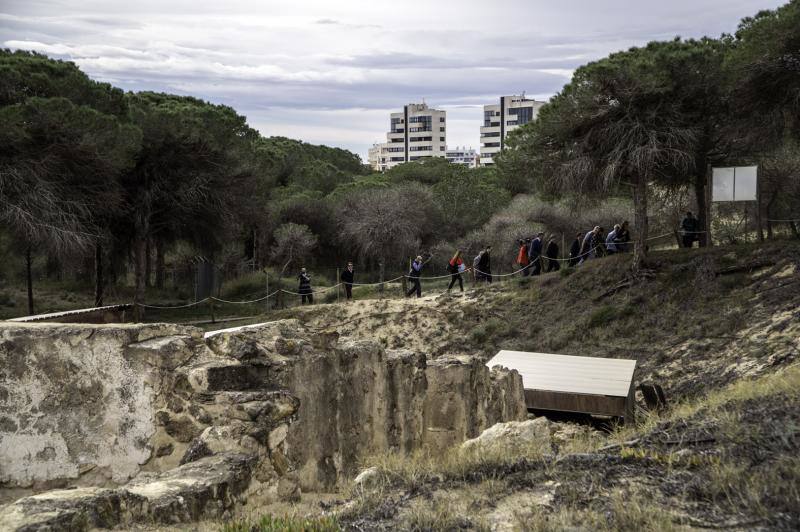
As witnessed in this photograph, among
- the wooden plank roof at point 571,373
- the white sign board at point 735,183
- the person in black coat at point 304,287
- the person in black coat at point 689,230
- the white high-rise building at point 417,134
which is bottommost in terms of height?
the wooden plank roof at point 571,373

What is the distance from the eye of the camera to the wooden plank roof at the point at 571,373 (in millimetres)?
11633

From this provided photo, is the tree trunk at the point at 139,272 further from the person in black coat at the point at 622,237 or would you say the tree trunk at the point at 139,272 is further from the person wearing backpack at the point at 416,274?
the person in black coat at the point at 622,237

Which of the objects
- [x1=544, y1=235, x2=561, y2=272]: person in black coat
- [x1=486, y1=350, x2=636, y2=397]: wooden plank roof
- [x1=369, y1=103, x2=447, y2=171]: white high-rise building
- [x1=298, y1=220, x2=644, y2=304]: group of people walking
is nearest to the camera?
[x1=486, y1=350, x2=636, y2=397]: wooden plank roof

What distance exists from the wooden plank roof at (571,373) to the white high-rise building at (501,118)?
98.2 meters

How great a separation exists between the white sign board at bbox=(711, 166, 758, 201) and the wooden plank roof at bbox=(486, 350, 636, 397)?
226 inches

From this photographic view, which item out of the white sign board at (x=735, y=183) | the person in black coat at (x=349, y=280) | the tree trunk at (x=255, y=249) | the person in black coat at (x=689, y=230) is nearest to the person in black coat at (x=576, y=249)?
the person in black coat at (x=689, y=230)

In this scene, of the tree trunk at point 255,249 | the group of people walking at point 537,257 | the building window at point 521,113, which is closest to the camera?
the group of people walking at point 537,257

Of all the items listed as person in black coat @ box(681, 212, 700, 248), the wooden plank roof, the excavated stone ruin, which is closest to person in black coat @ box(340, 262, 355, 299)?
person in black coat @ box(681, 212, 700, 248)

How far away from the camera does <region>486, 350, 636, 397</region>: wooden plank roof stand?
38.2ft

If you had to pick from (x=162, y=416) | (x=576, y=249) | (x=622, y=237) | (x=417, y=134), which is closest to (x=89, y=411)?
(x=162, y=416)

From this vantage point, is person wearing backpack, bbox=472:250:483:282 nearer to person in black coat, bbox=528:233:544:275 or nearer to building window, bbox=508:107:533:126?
person in black coat, bbox=528:233:544:275

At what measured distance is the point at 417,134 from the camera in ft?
404

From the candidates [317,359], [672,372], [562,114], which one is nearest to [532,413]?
[672,372]

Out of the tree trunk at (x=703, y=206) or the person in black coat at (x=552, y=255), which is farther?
the person in black coat at (x=552, y=255)
